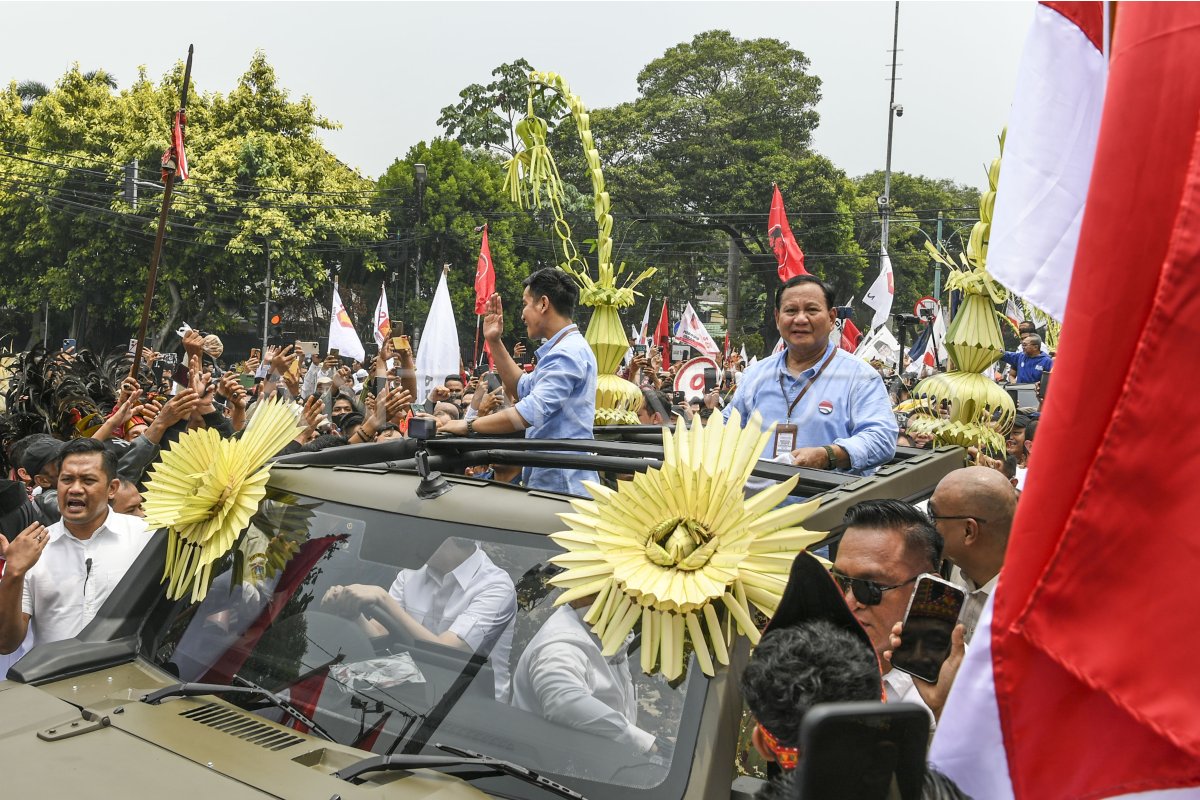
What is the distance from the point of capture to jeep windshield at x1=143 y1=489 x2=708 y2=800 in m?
2.45

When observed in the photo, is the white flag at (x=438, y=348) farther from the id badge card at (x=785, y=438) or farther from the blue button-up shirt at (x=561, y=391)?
the id badge card at (x=785, y=438)

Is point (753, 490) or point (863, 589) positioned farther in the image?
point (753, 490)

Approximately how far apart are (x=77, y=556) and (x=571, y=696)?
118 inches

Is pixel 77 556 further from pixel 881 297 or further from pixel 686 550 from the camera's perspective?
pixel 881 297

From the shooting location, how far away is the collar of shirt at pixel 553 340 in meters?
5.09

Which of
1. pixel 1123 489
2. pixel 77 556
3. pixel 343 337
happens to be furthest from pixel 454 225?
pixel 1123 489

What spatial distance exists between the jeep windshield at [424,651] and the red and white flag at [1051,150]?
1.10 metres

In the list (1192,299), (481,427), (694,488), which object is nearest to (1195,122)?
(1192,299)

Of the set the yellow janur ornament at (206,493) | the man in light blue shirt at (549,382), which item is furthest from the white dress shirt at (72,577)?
the man in light blue shirt at (549,382)

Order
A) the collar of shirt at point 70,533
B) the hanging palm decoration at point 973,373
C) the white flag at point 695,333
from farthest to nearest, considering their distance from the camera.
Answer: the white flag at point 695,333 < the hanging palm decoration at point 973,373 < the collar of shirt at point 70,533

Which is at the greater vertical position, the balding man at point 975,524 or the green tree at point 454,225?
the green tree at point 454,225

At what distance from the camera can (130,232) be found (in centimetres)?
3853

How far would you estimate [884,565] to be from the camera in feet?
9.29

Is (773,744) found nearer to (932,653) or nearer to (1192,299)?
(932,653)
